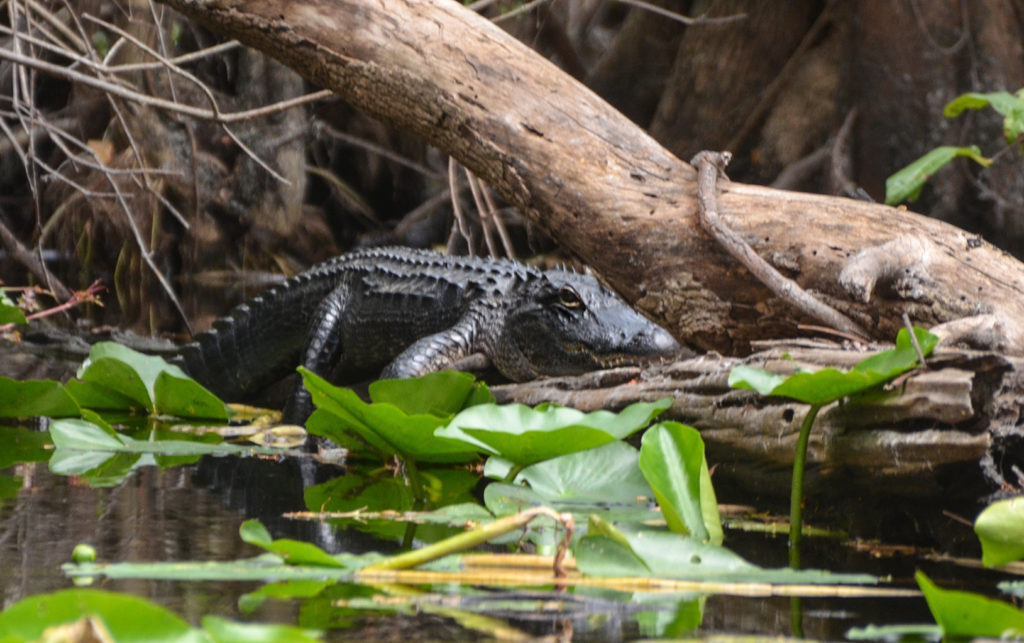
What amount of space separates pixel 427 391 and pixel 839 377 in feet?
2.57

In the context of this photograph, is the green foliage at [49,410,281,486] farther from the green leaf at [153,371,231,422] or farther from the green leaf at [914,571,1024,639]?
the green leaf at [914,571,1024,639]

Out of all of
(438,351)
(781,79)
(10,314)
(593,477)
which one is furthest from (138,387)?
Answer: (781,79)

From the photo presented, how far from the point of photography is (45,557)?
1.13 meters

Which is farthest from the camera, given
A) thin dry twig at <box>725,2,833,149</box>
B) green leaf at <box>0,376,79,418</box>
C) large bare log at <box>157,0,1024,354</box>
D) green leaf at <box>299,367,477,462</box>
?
thin dry twig at <box>725,2,833,149</box>

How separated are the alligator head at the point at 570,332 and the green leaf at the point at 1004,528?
1.32 meters

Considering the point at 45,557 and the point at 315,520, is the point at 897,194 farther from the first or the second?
the point at 45,557

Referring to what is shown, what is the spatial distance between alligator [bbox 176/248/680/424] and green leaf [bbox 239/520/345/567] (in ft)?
4.86

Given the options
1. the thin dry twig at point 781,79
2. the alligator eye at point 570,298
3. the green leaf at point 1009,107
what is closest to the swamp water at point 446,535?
the alligator eye at point 570,298

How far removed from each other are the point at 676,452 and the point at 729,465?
14.2 inches

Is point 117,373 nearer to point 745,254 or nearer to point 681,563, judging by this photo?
point 745,254

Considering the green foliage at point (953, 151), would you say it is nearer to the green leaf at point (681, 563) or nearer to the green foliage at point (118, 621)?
the green leaf at point (681, 563)

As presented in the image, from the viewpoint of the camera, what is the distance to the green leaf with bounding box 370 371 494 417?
1759mm

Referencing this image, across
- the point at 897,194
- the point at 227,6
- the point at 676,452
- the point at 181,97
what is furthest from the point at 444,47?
the point at 181,97

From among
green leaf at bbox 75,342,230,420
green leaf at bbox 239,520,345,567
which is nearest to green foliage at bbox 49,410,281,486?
green leaf at bbox 75,342,230,420
